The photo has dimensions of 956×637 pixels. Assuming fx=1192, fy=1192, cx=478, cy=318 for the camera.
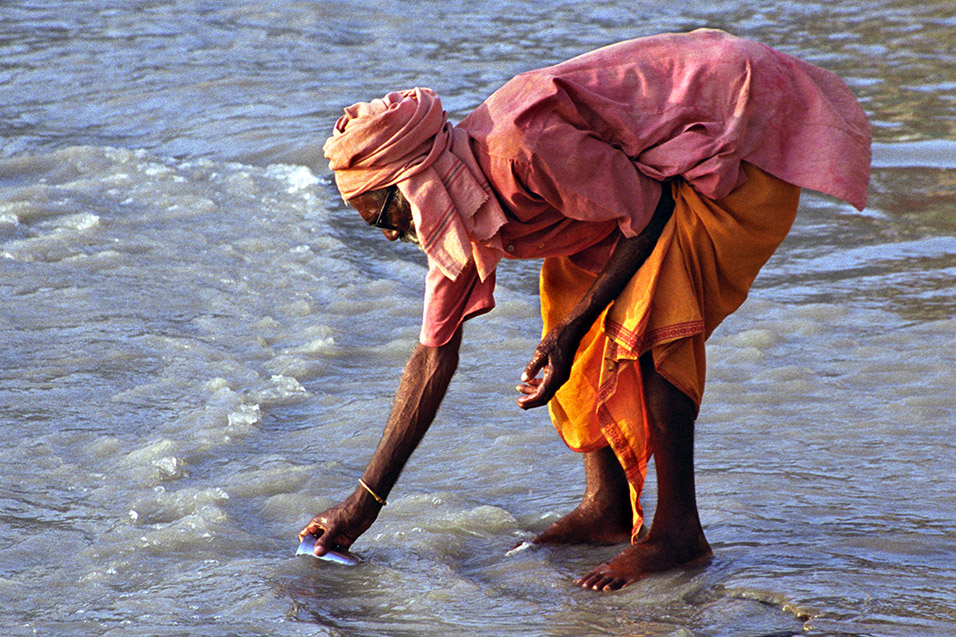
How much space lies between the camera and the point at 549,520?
10.9ft

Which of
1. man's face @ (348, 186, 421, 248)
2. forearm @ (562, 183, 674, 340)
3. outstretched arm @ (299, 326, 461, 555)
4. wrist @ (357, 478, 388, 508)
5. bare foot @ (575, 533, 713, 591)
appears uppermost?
man's face @ (348, 186, 421, 248)

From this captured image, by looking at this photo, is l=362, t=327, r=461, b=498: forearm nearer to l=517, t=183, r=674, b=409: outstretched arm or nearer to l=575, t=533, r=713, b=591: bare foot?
l=517, t=183, r=674, b=409: outstretched arm

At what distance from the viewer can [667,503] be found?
2.81 m

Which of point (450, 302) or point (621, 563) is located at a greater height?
point (450, 302)

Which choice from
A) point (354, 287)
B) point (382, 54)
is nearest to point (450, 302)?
point (354, 287)

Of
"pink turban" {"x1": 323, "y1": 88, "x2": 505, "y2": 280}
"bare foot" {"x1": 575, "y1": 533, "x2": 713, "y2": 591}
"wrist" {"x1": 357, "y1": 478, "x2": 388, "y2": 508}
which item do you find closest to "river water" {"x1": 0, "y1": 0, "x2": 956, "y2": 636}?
"bare foot" {"x1": 575, "y1": 533, "x2": 713, "y2": 591}

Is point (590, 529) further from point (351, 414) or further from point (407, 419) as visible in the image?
point (351, 414)

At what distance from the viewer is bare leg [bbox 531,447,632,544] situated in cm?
313

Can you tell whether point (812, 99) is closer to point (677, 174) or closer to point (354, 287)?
point (677, 174)

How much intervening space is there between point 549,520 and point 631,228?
1.04 meters

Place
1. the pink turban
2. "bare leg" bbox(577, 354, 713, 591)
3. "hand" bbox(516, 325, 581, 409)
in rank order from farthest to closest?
"bare leg" bbox(577, 354, 713, 591) → "hand" bbox(516, 325, 581, 409) → the pink turban

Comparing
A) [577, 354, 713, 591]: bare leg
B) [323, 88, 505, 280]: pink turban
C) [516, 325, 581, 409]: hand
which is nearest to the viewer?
[323, 88, 505, 280]: pink turban

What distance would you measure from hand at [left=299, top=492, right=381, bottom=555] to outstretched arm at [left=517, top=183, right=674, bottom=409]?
50cm

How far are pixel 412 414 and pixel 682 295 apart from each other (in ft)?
2.27
